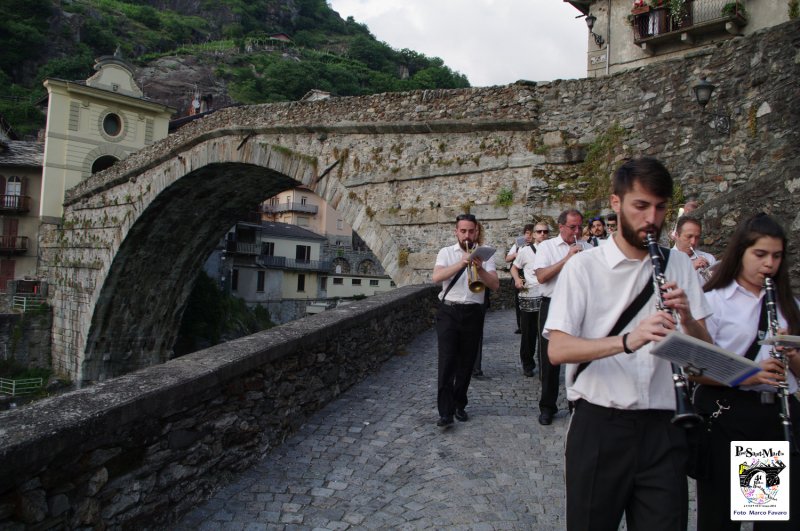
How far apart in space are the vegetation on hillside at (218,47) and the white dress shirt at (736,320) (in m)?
41.0

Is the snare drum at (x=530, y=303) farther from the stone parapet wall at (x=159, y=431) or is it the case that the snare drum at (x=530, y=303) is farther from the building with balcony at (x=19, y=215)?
the building with balcony at (x=19, y=215)

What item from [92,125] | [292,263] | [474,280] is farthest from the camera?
[292,263]

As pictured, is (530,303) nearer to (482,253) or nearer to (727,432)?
(482,253)

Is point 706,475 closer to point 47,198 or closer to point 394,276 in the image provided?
point 394,276

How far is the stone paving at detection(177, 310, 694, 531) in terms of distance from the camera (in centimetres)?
290

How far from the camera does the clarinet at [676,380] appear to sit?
5.17ft

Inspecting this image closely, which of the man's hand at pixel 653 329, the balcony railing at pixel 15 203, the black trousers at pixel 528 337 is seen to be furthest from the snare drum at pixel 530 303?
the balcony railing at pixel 15 203

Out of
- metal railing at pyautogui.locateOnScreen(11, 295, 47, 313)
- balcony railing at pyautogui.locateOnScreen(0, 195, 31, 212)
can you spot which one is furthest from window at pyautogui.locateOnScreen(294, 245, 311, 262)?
metal railing at pyautogui.locateOnScreen(11, 295, 47, 313)

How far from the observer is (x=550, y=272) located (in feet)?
13.7

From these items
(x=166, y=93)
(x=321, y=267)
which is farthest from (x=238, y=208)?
(x=166, y=93)

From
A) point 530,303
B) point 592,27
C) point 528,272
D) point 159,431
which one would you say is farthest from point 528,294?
point 592,27

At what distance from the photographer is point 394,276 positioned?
10.5 meters

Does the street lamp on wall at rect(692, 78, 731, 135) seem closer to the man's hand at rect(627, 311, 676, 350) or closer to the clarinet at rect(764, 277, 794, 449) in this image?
the clarinet at rect(764, 277, 794, 449)

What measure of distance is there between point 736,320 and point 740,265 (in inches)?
8.4
